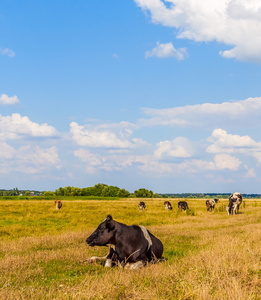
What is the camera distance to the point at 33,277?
7.30 meters

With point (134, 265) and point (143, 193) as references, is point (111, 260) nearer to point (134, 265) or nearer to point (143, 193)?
point (134, 265)

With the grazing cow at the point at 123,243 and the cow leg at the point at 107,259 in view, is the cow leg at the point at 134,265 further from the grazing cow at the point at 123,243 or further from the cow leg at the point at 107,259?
the cow leg at the point at 107,259

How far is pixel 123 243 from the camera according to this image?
8289 millimetres

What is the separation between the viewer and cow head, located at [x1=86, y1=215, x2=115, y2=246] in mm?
8398

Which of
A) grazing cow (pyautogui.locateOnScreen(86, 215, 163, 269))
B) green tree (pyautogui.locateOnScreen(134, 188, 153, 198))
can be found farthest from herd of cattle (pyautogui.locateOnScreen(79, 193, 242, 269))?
green tree (pyautogui.locateOnScreen(134, 188, 153, 198))

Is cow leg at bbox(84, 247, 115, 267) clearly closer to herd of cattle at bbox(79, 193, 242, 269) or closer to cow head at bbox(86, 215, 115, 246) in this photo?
herd of cattle at bbox(79, 193, 242, 269)

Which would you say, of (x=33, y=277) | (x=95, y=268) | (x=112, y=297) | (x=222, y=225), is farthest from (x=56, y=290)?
(x=222, y=225)

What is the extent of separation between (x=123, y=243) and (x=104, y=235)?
0.56 metres

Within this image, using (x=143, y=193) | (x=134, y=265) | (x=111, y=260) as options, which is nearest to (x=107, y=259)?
(x=111, y=260)

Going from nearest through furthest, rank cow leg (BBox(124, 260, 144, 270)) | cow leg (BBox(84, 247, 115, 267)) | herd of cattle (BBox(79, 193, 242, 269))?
cow leg (BBox(124, 260, 144, 270)) < herd of cattle (BBox(79, 193, 242, 269)) < cow leg (BBox(84, 247, 115, 267))

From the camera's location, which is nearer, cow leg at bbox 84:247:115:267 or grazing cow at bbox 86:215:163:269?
grazing cow at bbox 86:215:163:269

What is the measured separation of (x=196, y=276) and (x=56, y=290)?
8.76ft

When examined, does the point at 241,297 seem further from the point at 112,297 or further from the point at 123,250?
the point at 123,250

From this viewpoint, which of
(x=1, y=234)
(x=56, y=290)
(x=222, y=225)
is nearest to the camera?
(x=56, y=290)
